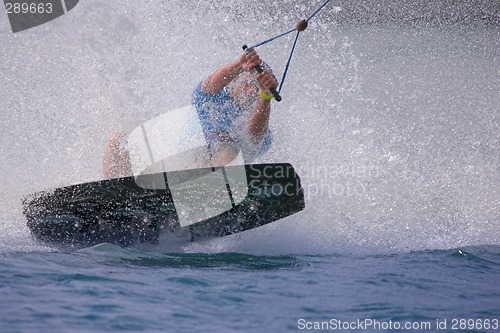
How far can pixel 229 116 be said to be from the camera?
13.4ft

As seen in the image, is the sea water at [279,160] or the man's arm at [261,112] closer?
the sea water at [279,160]

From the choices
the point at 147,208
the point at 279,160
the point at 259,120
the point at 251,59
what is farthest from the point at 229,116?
the point at 279,160

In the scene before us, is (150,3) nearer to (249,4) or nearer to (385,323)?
(249,4)

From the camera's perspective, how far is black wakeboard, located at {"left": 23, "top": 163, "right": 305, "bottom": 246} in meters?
3.87

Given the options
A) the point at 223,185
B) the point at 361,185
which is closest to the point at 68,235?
the point at 223,185

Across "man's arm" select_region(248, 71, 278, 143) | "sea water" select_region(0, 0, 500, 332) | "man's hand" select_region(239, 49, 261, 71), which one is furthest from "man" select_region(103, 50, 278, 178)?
"sea water" select_region(0, 0, 500, 332)

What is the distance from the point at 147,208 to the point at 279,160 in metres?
1.42

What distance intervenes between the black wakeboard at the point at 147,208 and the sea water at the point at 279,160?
11cm

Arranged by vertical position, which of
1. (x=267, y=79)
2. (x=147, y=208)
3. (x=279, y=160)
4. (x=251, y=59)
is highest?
(x=251, y=59)

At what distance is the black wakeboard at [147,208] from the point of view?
12.7ft

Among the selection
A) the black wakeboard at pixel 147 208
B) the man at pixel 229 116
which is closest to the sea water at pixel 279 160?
the black wakeboard at pixel 147 208

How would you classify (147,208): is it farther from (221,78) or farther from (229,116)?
(221,78)

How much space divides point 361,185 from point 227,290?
7.31 feet

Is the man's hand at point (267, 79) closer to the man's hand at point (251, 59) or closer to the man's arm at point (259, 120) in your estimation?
the man's hand at point (251, 59)
